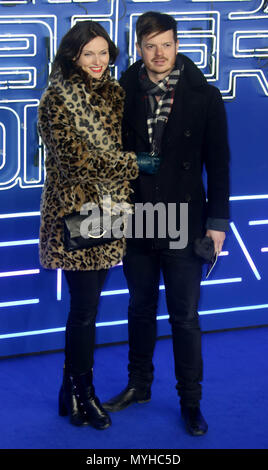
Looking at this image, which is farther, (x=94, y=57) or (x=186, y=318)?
(x=186, y=318)

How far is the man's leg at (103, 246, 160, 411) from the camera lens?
3146 mm

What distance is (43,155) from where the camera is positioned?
12.4ft

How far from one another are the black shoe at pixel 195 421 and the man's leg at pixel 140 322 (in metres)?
0.31

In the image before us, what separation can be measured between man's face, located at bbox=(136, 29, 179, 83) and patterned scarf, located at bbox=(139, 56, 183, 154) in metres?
0.06

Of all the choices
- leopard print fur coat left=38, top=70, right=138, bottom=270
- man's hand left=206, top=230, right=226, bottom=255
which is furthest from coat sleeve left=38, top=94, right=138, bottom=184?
man's hand left=206, top=230, right=226, bottom=255

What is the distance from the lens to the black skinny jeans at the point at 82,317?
296 centimetres

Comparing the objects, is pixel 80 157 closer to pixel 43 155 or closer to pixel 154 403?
pixel 43 155

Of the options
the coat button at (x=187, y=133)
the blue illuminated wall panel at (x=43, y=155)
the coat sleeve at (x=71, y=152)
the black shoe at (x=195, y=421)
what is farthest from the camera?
the blue illuminated wall panel at (x=43, y=155)

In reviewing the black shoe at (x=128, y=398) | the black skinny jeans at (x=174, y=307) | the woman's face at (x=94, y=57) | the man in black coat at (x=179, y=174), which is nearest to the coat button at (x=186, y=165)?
the man in black coat at (x=179, y=174)

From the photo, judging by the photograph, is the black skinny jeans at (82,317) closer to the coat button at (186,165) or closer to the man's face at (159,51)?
the coat button at (186,165)

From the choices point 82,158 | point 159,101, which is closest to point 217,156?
point 159,101

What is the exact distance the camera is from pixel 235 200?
13.9 feet

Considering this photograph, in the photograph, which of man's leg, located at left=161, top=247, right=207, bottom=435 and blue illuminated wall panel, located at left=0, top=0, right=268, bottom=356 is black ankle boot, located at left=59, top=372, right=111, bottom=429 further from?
blue illuminated wall panel, located at left=0, top=0, right=268, bottom=356

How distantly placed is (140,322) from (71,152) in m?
0.95
